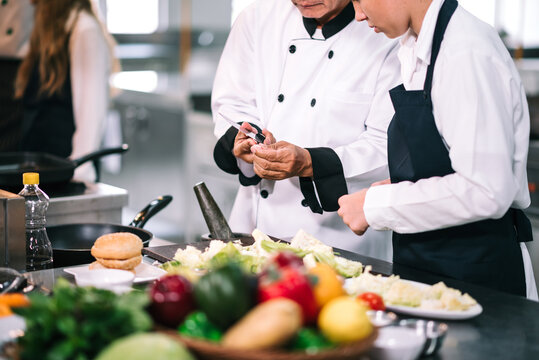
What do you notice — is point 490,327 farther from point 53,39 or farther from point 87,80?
point 53,39

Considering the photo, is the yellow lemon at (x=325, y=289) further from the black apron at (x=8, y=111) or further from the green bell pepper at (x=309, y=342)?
the black apron at (x=8, y=111)

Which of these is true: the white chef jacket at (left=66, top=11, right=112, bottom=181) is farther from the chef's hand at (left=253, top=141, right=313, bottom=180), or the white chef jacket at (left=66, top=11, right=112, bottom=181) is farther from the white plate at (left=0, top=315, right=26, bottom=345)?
the white plate at (left=0, top=315, right=26, bottom=345)

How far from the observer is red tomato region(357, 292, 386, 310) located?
1565 millimetres

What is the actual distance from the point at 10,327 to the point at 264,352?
54 centimetres

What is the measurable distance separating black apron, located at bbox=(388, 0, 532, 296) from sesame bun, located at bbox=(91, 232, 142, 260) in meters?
0.76

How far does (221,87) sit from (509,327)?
5.41 feet

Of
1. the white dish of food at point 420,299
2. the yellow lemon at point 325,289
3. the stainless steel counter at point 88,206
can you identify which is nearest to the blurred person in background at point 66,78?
the stainless steel counter at point 88,206

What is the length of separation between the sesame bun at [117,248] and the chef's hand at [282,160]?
2.26 ft

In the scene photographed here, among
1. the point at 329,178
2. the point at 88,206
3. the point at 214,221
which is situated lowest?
the point at 88,206

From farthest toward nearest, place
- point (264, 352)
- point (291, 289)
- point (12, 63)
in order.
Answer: point (12, 63) → point (291, 289) → point (264, 352)

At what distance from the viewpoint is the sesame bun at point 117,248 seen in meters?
1.84

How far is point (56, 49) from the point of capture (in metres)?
3.90

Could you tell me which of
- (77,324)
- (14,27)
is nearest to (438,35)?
(77,324)

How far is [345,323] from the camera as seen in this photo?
1.18 meters
